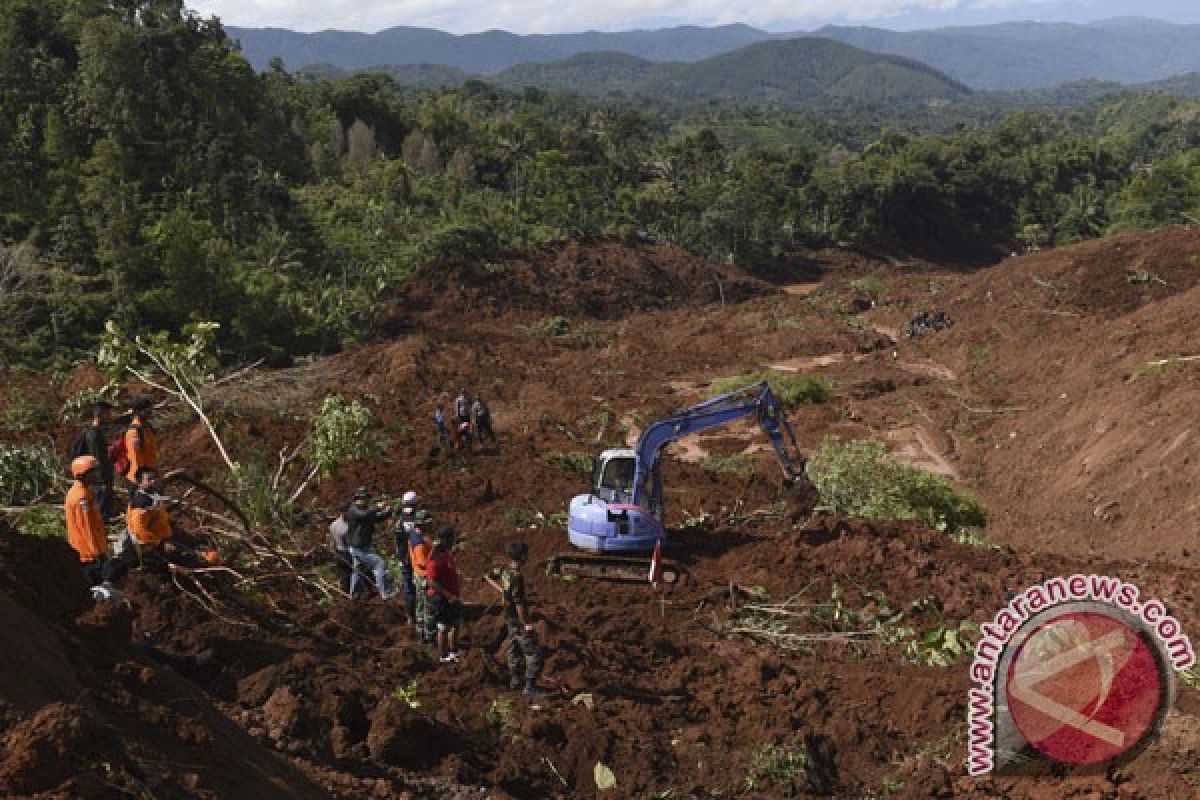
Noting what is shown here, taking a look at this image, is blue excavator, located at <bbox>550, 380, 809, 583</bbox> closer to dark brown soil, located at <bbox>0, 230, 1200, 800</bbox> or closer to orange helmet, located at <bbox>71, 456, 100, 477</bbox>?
dark brown soil, located at <bbox>0, 230, 1200, 800</bbox>

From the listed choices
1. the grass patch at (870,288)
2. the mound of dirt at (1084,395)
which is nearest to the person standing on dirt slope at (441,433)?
the mound of dirt at (1084,395)

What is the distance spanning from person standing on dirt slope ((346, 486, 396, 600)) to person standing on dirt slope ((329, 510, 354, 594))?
8 cm

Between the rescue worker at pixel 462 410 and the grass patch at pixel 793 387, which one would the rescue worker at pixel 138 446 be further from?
the grass patch at pixel 793 387

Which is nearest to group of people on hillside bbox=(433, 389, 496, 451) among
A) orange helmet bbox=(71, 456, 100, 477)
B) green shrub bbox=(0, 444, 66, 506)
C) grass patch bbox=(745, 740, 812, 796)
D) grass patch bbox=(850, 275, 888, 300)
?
green shrub bbox=(0, 444, 66, 506)

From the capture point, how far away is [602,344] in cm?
3167

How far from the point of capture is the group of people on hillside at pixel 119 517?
7.40 metres

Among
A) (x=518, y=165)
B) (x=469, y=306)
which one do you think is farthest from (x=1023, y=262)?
(x=518, y=165)

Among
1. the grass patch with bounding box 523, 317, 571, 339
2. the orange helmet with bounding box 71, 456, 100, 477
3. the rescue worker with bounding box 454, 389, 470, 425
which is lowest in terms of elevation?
the grass patch with bounding box 523, 317, 571, 339

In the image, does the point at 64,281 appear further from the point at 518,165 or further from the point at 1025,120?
the point at 1025,120

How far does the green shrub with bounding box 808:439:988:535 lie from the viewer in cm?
1452

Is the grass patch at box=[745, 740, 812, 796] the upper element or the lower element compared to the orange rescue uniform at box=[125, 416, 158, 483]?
lower

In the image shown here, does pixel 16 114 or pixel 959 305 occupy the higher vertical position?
pixel 16 114

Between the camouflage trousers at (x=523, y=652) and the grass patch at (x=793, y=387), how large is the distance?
1477 centimetres

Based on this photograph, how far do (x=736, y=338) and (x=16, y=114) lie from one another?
27465mm
